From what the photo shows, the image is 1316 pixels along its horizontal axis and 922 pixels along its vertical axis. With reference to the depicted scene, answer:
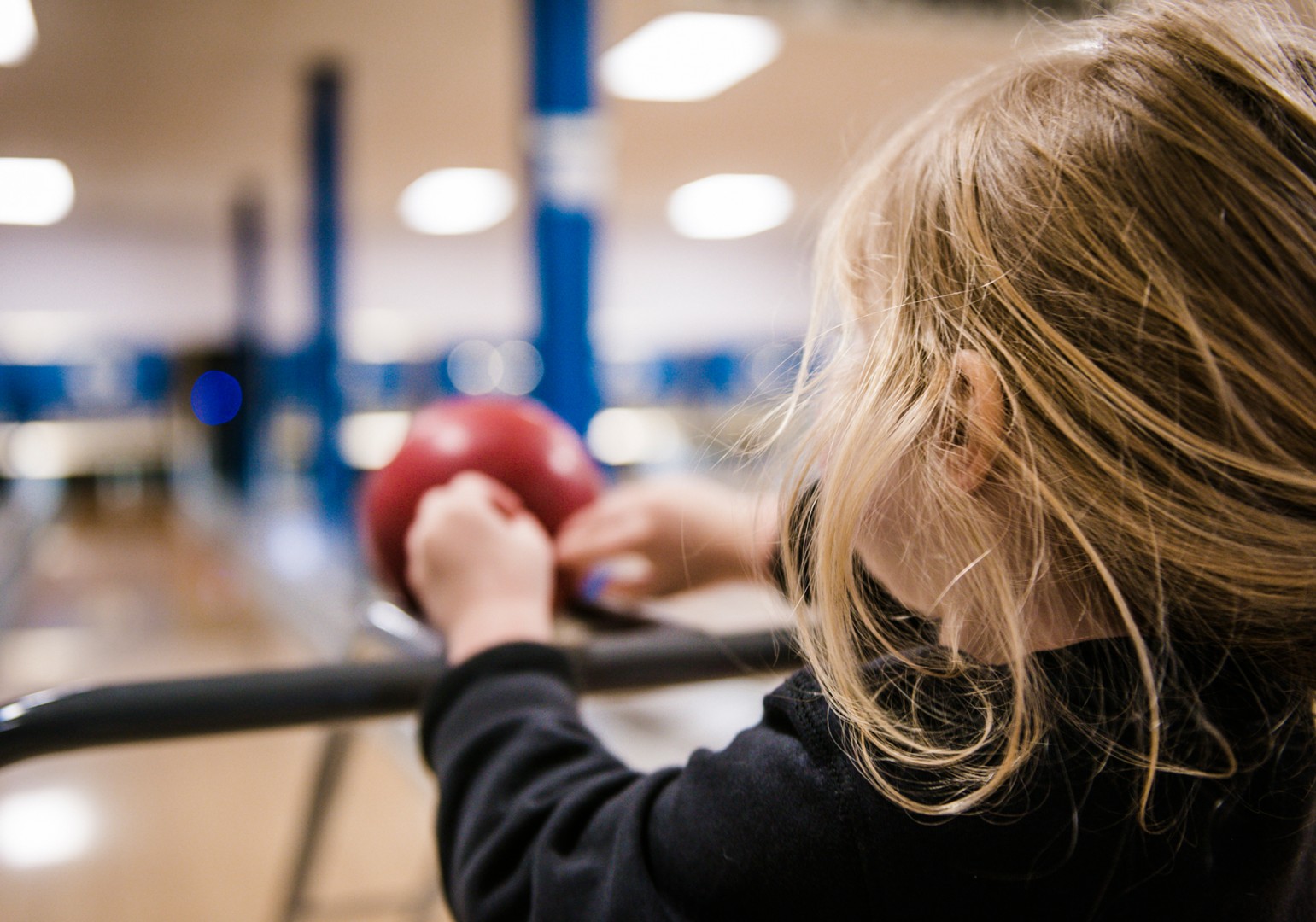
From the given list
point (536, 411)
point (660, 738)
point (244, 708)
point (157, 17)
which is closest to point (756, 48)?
point (157, 17)

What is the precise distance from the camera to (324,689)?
0.74m

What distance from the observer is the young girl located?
46 centimetres

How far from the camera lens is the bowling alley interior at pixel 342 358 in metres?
1.00

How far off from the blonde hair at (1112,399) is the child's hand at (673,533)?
0.41m

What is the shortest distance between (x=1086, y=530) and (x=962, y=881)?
0.56 feet

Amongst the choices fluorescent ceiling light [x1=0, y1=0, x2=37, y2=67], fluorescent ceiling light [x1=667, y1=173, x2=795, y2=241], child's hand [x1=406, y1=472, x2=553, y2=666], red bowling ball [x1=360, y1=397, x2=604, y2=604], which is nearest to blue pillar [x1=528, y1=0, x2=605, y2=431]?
red bowling ball [x1=360, y1=397, x2=604, y2=604]

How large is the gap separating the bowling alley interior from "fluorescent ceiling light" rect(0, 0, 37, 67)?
0.8 inches

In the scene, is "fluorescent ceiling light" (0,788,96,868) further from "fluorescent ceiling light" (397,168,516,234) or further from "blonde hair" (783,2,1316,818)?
"fluorescent ceiling light" (397,168,516,234)

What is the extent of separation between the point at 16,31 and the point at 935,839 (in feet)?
15.3

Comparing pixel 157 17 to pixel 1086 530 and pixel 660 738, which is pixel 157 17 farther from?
pixel 1086 530

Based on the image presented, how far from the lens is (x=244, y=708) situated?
0.73m

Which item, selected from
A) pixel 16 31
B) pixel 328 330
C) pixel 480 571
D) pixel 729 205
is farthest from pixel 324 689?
pixel 729 205

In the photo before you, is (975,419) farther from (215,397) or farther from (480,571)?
(215,397)

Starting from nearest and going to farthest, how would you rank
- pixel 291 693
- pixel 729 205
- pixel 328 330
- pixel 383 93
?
pixel 291 693 < pixel 383 93 < pixel 328 330 < pixel 729 205
